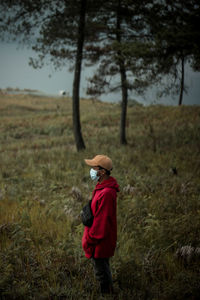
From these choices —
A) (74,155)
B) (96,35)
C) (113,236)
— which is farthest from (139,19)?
(113,236)

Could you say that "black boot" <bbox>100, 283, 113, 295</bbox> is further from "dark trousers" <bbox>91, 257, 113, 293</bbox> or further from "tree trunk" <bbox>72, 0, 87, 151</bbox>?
"tree trunk" <bbox>72, 0, 87, 151</bbox>

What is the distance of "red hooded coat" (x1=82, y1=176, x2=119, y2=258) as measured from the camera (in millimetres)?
2643

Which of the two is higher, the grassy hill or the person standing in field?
the person standing in field

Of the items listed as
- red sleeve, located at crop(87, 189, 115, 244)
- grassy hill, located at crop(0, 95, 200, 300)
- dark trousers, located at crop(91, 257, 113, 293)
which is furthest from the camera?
grassy hill, located at crop(0, 95, 200, 300)

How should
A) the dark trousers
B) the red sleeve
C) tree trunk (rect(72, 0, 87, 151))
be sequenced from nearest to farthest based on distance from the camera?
the red sleeve → the dark trousers → tree trunk (rect(72, 0, 87, 151))

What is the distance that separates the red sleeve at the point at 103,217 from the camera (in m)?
2.64

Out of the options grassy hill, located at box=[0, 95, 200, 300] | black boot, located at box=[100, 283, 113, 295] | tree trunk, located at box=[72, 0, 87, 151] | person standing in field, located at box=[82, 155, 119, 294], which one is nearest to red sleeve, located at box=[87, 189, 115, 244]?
person standing in field, located at box=[82, 155, 119, 294]

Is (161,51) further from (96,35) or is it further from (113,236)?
(113,236)

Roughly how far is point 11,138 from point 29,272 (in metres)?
19.2

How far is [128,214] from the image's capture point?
5066 millimetres

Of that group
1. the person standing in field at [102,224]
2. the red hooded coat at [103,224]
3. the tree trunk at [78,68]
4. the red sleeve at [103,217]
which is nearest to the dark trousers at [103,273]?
the person standing in field at [102,224]

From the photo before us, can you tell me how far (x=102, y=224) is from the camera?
2.64 meters

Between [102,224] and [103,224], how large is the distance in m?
0.01

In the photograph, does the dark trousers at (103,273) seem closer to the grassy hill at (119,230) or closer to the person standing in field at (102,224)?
the person standing in field at (102,224)
